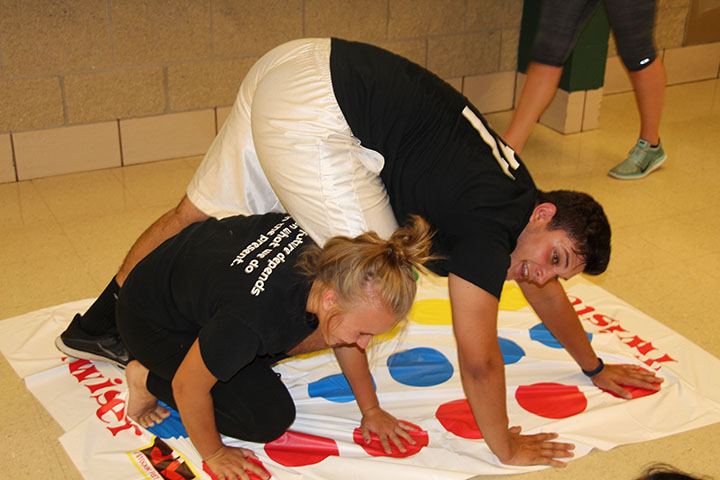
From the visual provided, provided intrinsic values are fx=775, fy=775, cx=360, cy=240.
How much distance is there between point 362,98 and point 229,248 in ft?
1.17

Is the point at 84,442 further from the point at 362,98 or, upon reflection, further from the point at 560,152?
the point at 560,152

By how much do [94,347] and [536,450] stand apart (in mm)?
974

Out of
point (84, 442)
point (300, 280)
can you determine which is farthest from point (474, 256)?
point (84, 442)

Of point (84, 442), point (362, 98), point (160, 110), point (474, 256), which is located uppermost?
point (362, 98)

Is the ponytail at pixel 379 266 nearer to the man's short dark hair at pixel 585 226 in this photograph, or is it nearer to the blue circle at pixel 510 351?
the man's short dark hair at pixel 585 226

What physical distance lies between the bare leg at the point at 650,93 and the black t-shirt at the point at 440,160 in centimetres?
150

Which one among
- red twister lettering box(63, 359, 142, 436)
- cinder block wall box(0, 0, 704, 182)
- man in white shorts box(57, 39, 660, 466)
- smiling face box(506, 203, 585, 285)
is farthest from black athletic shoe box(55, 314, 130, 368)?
cinder block wall box(0, 0, 704, 182)

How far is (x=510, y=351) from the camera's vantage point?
72.1 inches

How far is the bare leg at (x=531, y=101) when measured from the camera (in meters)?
2.47

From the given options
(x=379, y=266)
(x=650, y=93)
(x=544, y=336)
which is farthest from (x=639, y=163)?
(x=379, y=266)

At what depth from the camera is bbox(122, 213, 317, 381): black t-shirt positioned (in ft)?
4.01

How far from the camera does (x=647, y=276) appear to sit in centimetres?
216

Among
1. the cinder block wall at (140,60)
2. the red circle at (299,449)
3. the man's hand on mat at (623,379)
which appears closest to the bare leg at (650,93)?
the cinder block wall at (140,60)

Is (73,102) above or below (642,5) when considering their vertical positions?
below
